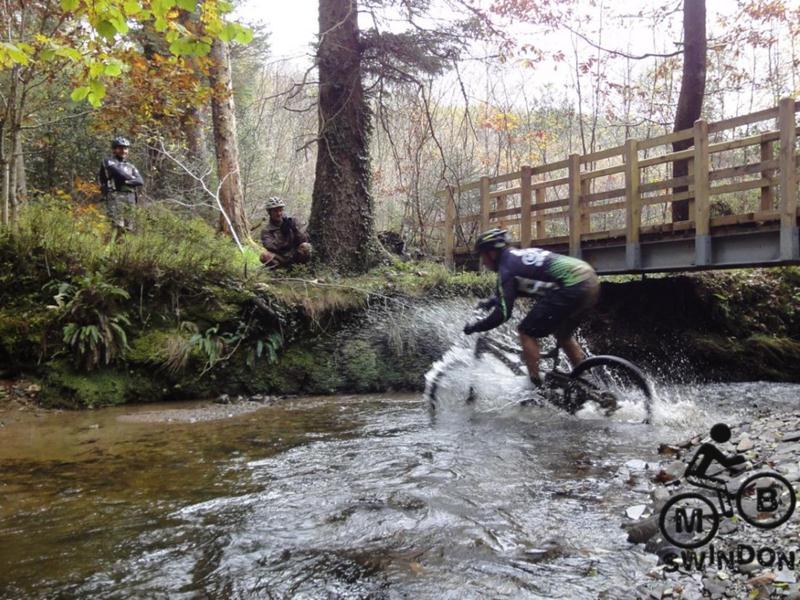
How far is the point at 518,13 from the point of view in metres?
16.0

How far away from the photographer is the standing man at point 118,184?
1013 centimetres

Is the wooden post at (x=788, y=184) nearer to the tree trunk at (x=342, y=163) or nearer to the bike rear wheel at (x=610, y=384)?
the bike rear wheel at (x=610, y=384)

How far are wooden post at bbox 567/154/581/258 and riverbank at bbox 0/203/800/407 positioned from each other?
6.04 feet

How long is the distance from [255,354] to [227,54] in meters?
9.99

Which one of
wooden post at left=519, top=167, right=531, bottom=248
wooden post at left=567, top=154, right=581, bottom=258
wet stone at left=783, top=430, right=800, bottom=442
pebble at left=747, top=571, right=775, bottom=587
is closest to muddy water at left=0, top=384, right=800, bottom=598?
pebble at left=747, top=571, right=775, bottom=587

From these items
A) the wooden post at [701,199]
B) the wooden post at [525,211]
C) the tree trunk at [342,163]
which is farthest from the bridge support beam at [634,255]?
the tree trunk at [342,163]

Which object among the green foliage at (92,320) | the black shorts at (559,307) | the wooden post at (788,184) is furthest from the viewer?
the wooden post at (788,184)

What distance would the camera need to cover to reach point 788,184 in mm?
8562

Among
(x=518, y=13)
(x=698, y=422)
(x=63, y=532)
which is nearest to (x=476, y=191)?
(x=518, y=13)

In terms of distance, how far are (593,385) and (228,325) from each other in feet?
17.2

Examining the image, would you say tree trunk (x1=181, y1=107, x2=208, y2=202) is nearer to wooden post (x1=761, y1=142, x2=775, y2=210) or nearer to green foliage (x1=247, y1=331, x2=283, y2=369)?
green foliage (x1=247, y1=331, x2=283, y2=369)

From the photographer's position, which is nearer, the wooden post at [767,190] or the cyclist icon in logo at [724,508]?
the cyclist icon in logo at [724,508]

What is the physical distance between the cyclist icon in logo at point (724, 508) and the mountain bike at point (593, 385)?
106 inches

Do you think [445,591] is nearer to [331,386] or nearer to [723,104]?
[331,386]
